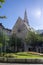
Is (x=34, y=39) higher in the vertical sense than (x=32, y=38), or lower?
lower

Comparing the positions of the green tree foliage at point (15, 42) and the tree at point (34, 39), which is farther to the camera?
the green tree foliage at point (15, 42)

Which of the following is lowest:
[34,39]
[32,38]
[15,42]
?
[15,42]

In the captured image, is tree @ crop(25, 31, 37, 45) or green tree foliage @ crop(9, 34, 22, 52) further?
green tree foliage @ crop(9, 34, 22, 52)

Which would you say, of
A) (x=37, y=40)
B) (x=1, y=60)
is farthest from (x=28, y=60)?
(x=37, y=40)

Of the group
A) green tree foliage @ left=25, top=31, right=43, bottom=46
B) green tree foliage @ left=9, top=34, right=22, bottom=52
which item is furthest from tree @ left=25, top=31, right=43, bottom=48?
green tree foliage @ left=9, top=34, right=22, bottom=52

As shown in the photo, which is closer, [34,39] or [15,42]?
[34,39]

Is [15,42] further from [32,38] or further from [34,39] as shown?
[34,39]

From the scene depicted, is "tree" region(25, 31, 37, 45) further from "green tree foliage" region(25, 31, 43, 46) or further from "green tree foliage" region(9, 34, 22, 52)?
"green tree foliage" region(9, 34, 22, 52)

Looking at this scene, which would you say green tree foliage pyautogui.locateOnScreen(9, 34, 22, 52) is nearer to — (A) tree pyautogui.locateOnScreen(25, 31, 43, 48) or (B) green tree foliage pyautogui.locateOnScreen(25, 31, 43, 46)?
(A) tree pyautogui.locateOnScreen(25, 31, 43, 48)

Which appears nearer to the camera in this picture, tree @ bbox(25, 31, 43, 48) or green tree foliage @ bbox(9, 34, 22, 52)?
tree @ bbox(25, 31, 43, 48)

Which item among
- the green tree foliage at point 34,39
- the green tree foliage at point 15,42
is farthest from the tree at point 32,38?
the green tree foliage at point 15,42

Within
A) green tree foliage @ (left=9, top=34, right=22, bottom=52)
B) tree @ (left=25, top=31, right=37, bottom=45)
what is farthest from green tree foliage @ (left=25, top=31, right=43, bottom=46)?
green tree foliage @ (left=9, top=34, right=22, bottom=52)

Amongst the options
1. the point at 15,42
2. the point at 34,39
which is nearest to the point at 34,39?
the point at 34,39

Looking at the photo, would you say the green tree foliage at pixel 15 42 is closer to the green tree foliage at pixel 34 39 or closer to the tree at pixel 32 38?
the green tree foliage at pixel 34 39
